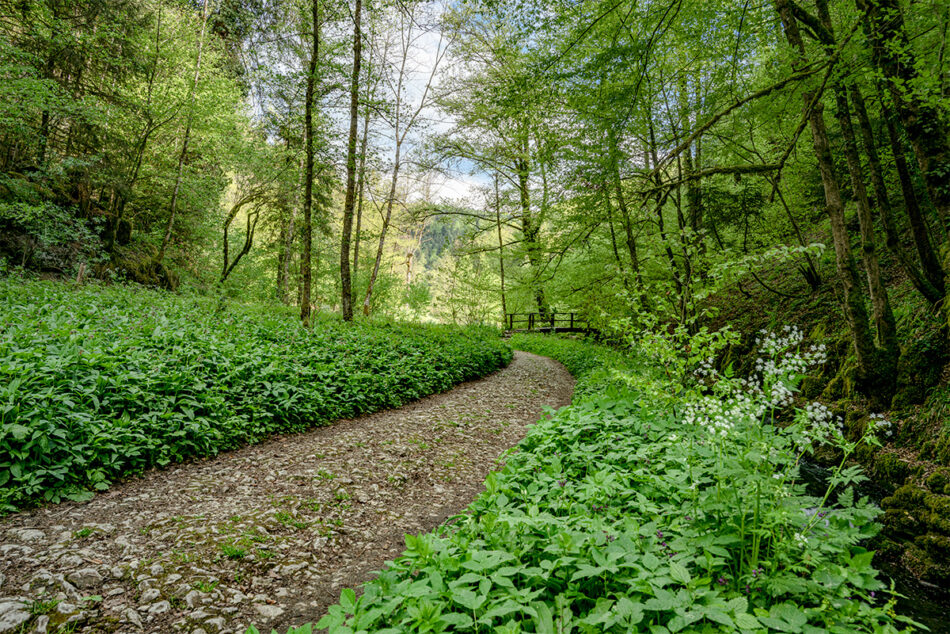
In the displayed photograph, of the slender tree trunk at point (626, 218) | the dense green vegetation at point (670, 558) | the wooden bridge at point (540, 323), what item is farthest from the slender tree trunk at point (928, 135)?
the wooden bridge at point (540, 323)

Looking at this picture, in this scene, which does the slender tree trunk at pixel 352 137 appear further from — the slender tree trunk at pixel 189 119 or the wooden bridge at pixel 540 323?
the wooden bridge at pixel 540 323

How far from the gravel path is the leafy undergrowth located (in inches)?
12.0

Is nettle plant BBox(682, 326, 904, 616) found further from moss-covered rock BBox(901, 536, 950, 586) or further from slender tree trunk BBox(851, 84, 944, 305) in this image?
slender tree trunk BBox(851, 84, 944, 305)

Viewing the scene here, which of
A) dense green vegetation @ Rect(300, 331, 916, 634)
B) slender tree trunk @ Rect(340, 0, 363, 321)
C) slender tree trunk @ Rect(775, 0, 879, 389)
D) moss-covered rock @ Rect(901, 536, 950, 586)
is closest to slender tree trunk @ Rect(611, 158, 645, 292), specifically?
slender tree trunk @ Rect(775, 0, 879, 389)

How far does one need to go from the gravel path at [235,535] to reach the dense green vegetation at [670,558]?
1.03 m

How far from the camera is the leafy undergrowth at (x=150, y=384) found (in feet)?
12.0

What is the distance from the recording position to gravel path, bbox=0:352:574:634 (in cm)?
252

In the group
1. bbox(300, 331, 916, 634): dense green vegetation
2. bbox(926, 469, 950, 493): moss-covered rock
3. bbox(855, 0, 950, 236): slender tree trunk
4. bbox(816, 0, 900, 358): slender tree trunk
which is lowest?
bbox(926, 469, 950, 493): moss-covered rock

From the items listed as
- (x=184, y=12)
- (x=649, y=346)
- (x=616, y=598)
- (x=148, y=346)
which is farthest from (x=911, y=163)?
(x=184, y=12)

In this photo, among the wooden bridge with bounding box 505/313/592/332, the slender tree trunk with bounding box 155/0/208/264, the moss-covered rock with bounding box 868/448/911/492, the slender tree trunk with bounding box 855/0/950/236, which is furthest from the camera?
the wooden bridge with bounding box 505/313/592/332

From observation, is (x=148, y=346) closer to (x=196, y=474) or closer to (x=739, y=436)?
(x=196, y=474)

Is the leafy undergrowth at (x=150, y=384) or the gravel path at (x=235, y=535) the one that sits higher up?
the leafy undergrowth at (x=150, y=384)

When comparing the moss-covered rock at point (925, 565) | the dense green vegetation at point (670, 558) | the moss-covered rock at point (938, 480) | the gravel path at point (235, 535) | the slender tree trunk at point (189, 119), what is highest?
the slender tree trunk at point (189, 119)

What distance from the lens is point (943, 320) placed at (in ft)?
19.2
